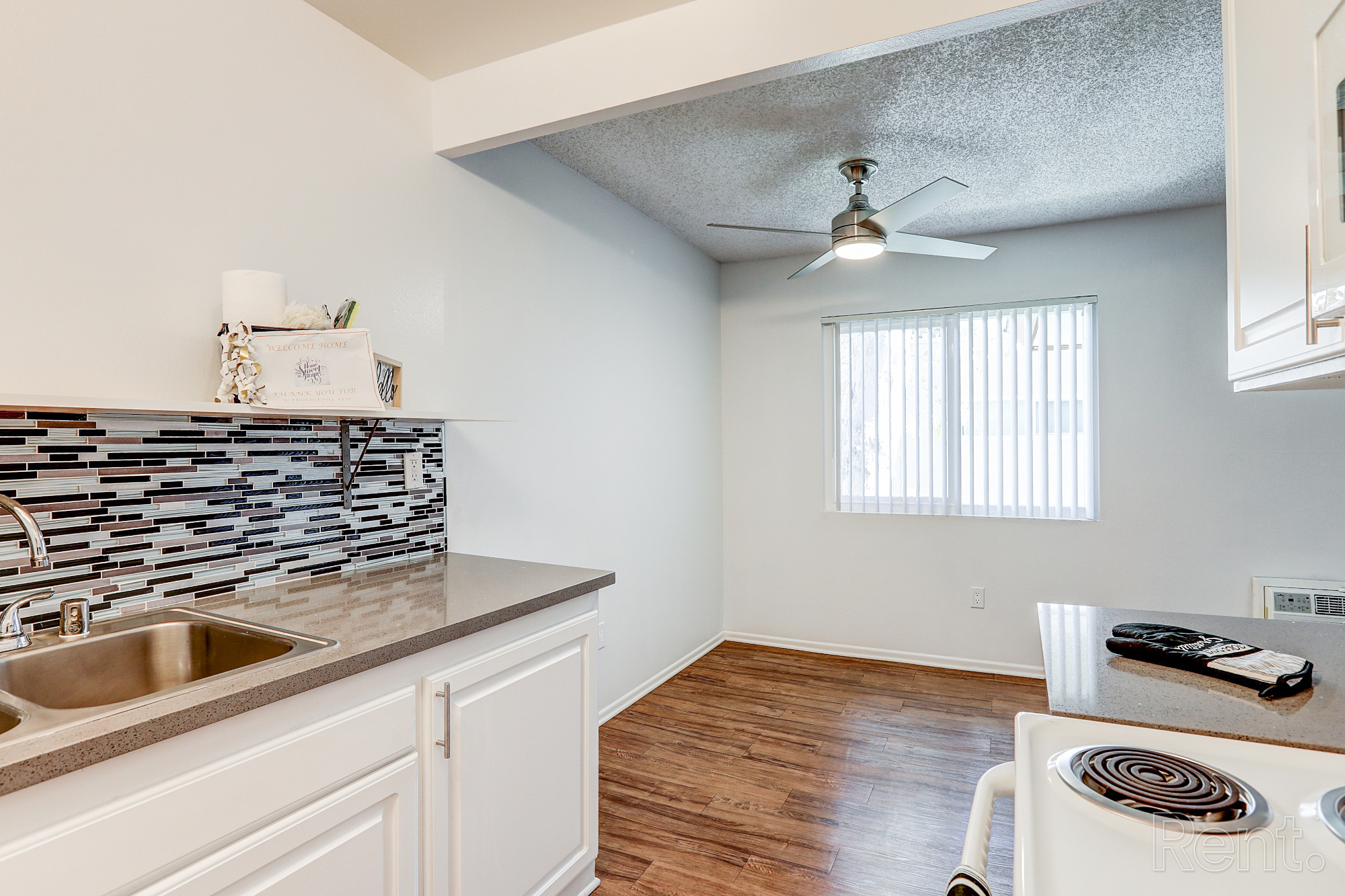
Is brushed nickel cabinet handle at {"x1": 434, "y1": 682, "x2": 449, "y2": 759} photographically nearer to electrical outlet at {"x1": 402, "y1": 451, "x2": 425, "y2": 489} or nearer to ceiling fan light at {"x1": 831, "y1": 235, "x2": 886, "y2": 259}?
electrical outlet at {"x1": 402, "y1": 451, "x2": 425, "y2": 489}

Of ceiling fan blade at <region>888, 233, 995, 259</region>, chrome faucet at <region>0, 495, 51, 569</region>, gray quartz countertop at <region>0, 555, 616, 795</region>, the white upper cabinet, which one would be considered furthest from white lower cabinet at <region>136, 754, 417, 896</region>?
ceiling fan blade at <region>888, 233, 995, 259</region>

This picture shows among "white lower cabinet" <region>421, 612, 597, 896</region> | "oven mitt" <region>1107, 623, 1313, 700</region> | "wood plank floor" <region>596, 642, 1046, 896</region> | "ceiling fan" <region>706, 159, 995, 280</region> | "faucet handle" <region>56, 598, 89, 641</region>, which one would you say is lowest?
"wood plank floor" <region>596, 642, 1046, 896</region>

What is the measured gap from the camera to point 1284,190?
3.27ft

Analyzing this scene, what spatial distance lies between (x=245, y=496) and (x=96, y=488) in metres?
0.32

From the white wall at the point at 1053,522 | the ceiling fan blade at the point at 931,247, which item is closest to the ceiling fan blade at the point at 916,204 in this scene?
the ceiling fan blade at the point at 931,247

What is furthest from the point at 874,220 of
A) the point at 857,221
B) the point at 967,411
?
the point at 967,411

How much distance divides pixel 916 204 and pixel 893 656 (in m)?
2.59

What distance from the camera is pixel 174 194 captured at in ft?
5.24

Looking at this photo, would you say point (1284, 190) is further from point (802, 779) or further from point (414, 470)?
point (802, 779)

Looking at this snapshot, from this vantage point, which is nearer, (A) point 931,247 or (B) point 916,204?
(B) point 916,204

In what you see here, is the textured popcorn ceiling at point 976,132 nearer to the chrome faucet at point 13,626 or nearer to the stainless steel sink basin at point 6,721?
the chrome faucet at point 13,626

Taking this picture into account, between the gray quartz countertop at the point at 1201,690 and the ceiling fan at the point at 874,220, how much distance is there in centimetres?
160

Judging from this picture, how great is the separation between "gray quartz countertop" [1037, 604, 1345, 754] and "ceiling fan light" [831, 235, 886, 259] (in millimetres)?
1685

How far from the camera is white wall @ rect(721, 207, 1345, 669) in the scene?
3.36 m
